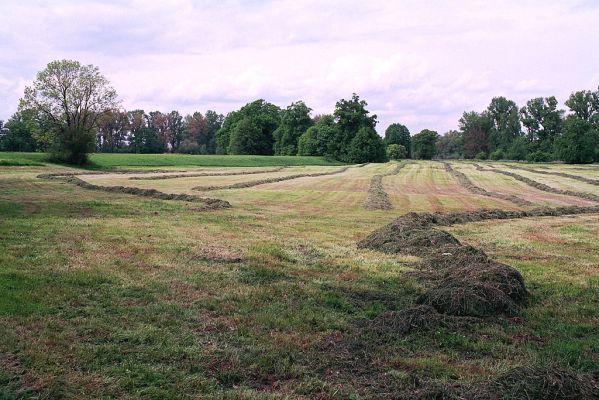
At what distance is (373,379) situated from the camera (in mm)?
6539

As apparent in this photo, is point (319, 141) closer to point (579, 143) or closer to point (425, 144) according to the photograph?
point (579, 143)

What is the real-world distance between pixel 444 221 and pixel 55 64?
61.2 m

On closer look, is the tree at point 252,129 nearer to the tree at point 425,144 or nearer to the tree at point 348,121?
the tree at point 348,121

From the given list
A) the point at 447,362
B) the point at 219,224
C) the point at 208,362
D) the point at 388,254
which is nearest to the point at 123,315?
the point at 208,362

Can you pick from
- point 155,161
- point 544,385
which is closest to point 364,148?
point 155,161

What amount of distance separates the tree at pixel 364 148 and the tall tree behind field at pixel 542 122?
154 ft

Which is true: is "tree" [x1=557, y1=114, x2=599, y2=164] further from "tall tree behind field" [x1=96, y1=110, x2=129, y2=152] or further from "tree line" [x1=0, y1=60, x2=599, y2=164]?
"tall tree behind field" [x1=96, y1=110, x2=129, y2=152]

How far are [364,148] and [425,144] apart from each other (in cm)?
7815

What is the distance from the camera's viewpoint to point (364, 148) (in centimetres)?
12188

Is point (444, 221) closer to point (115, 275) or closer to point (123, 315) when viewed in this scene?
point (115, 275)

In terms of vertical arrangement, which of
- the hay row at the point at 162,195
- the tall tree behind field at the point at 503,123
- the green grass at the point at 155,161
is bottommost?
the hay row at the point at 162,195

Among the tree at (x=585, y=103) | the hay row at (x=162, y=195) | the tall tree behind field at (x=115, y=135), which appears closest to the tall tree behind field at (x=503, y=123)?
the tree at (x=585, y=103)

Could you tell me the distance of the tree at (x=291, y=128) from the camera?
5438 inches

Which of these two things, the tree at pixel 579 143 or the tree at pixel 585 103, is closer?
the tree at pixel 579 143
